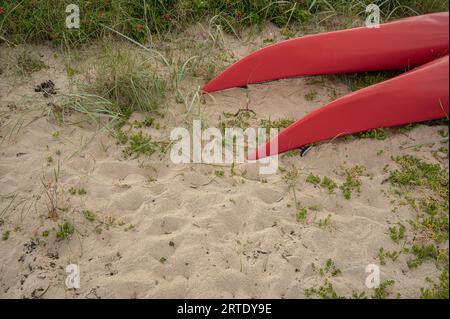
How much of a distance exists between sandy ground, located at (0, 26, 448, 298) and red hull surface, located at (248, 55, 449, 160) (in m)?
0.12

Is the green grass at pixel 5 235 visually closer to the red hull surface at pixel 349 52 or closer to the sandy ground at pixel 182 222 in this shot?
the sandy ground at pixel 182 222

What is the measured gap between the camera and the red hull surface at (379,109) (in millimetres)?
3355

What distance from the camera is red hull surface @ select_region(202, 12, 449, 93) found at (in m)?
3.71

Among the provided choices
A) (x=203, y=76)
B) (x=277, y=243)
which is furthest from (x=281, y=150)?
(x=203, y=76)

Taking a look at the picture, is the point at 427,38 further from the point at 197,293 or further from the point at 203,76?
the point at 197,293

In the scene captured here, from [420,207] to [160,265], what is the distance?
1.66 meters

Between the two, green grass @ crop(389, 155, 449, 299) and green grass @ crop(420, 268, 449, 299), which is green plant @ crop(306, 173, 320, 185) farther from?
green grass @ crop(420, 268, 449, 299)

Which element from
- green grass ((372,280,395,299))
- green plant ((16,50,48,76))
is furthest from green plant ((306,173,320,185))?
green plant ((16,50,48,76))

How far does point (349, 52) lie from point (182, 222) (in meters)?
1.90

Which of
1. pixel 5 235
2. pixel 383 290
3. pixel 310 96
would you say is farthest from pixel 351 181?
pixel 5 235

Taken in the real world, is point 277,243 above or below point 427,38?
below

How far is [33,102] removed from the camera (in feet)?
13.3

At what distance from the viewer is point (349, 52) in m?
3.87

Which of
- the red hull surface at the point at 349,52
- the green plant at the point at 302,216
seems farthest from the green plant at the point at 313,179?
the red hull surface at the point at 349,52
